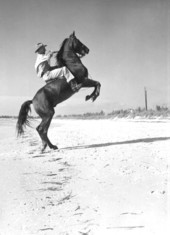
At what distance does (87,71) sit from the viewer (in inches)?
235

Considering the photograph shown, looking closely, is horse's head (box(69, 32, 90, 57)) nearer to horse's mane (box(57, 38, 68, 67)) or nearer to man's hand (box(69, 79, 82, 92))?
horse's mane (box(57, 38, 68, 67))

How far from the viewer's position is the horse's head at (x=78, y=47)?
5.82m

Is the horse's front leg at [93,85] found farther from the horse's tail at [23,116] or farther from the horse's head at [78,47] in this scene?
the horse's tail at [23,116]

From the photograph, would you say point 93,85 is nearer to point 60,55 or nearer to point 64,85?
point 64,85

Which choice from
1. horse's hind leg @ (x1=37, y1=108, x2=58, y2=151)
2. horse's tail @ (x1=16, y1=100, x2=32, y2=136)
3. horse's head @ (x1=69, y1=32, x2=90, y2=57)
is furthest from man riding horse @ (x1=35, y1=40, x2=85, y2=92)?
horse's tail @ (x1=16, y1=100, x2=32, y2=136)

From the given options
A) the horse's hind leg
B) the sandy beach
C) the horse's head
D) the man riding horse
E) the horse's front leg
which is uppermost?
the horse's head

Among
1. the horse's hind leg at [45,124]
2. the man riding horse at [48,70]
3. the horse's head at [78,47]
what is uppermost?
the horse's head at [78,47]

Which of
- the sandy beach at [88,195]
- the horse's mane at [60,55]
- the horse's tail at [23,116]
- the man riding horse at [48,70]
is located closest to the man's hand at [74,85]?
the man riding horse at [48,70]

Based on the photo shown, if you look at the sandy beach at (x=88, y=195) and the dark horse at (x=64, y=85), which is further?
the dark horse at (x=64, y=85)

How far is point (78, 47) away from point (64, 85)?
799 millimetres

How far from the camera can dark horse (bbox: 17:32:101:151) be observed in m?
5.86

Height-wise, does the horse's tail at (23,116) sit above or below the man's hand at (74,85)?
below

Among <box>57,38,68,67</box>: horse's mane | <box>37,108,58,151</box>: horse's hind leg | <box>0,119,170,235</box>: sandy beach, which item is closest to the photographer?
<box>0,119,170,235</box>: sandy beach

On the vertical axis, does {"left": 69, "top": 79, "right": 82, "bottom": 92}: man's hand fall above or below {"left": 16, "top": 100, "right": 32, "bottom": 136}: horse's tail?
above
